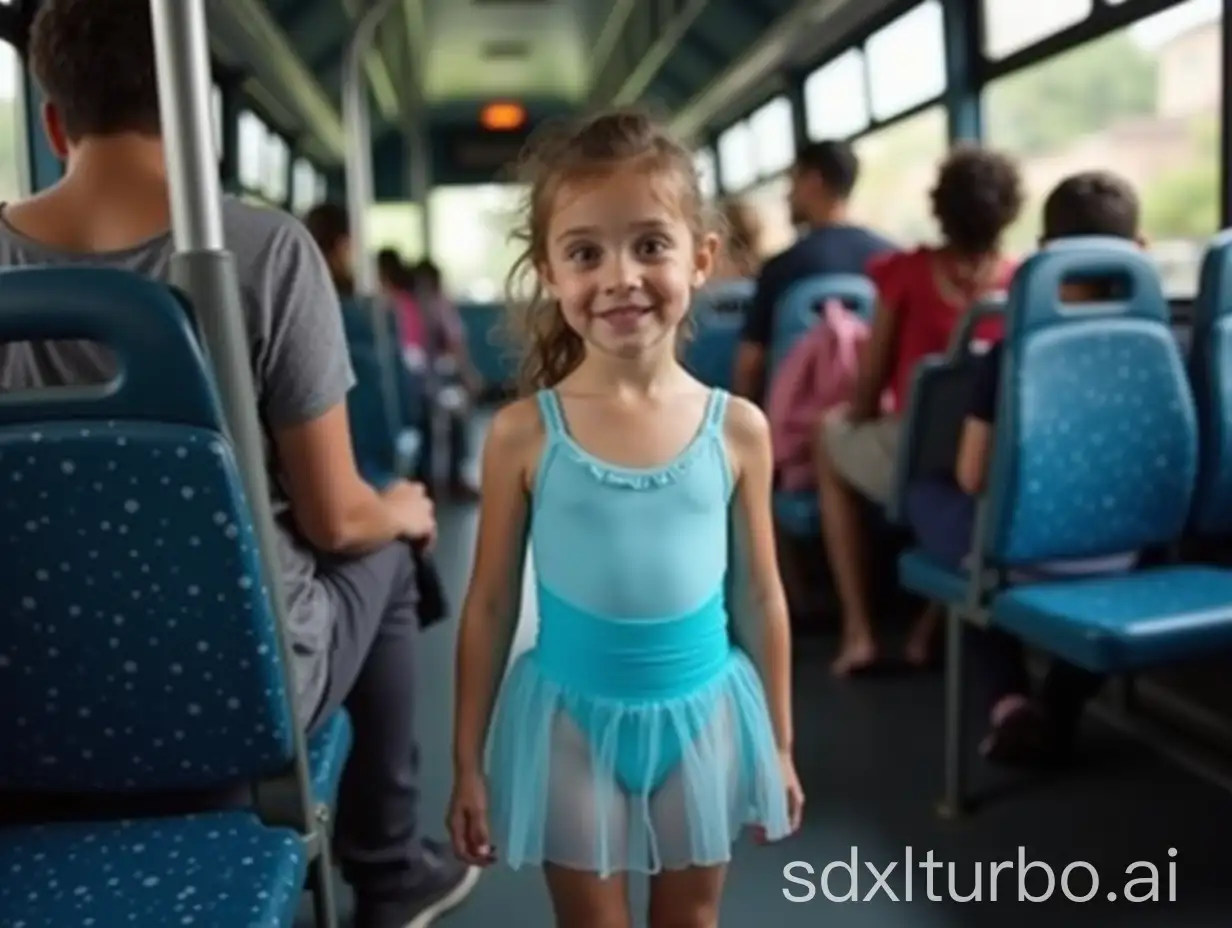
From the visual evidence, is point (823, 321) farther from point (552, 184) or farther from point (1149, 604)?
point (552, 184)

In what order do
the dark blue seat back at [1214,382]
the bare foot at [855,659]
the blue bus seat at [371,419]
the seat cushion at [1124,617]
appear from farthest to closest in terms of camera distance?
the blue bus seat at [371,419], the bare foot at [855,659], the dark blue seat back at [1214,382], the seat cushion at [1124,617]

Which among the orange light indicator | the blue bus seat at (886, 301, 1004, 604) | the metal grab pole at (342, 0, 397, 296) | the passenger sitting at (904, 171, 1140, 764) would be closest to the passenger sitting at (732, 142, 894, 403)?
the blue bus seat at (886, 301, 1004, 604)

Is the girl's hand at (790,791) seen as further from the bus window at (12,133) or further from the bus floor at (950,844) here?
the bus window at (12,133)

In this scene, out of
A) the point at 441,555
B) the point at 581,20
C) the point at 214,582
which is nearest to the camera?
the point at 214,582

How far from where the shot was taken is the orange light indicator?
43.8 feet

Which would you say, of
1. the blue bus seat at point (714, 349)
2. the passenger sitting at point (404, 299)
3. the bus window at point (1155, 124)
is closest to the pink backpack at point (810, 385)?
the bus window at point (1155, 124)

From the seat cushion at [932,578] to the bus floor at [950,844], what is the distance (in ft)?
1.27

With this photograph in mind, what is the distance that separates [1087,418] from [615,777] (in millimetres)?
1266

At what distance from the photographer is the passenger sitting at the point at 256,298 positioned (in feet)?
4.85

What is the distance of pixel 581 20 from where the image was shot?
9844 mm

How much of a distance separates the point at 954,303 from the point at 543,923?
171 centimetres

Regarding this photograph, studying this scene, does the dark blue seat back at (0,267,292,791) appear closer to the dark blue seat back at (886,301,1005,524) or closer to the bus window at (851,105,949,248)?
the dark blue seat back at (886,301,1005,524)

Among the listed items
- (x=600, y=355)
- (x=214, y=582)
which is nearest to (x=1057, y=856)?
(x=600, y=355)

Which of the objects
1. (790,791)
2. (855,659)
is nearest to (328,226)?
(855,659)
